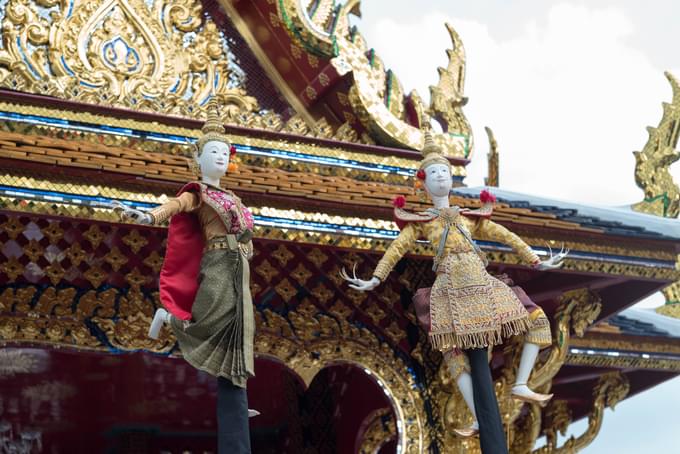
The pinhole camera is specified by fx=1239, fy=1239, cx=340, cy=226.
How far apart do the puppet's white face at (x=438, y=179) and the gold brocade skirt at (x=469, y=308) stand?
1.06 ft

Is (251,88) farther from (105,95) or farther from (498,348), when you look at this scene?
(498,348)

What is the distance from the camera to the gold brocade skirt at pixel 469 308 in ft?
19.1

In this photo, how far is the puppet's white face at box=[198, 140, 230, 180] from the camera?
17.8 feet

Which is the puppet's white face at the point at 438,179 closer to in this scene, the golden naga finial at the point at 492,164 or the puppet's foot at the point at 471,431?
the puppet's foot at the point at 471,431

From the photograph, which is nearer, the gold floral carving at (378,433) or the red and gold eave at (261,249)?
the red and gold eave at (261,249)

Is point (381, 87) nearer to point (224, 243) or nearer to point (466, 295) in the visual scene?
point (466, 295)

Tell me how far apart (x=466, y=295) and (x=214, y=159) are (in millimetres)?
1376

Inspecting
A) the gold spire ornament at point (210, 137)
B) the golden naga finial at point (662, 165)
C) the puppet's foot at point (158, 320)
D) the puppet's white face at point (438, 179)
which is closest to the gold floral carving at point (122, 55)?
the gold spire ornament at point (210, 137)

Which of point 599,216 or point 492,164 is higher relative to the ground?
point 492,164

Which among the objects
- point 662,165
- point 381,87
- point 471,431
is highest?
point 381,87

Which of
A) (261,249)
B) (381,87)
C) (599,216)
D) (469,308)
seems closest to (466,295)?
(469,308)

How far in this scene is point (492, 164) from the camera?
363 inches

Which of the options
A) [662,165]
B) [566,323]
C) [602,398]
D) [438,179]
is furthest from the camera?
[602,398]

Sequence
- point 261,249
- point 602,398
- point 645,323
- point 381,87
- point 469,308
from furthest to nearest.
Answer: point 645,323, point 602,398, point 381,87, point 261,249, point 469,308
